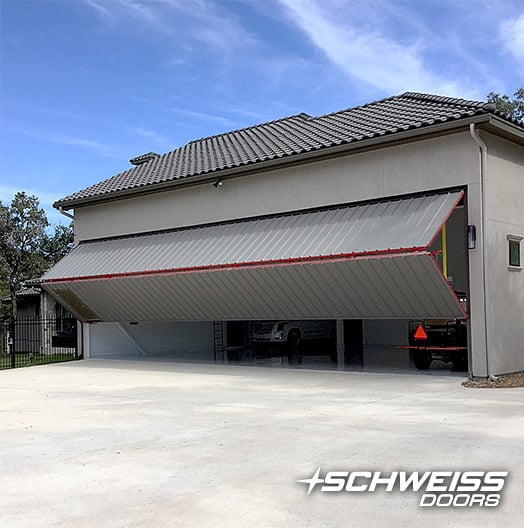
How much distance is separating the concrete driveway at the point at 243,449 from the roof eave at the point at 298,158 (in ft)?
17.3

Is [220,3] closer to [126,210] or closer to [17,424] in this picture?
[126,210]

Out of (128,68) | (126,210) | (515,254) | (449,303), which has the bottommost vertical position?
(449,303)

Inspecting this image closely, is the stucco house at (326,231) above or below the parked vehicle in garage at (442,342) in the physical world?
above

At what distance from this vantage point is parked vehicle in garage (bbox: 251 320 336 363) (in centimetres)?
2545

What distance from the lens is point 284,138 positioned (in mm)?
20438

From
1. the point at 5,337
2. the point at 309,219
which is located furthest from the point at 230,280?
the point at 5,337

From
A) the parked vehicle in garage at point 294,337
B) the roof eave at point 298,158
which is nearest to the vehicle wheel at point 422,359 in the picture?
the roof eave at point 298,158

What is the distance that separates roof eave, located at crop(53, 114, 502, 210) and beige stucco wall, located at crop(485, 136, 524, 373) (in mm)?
741

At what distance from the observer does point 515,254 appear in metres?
15.8

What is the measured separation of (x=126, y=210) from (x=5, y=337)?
1099 centimetres

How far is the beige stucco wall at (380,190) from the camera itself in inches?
577

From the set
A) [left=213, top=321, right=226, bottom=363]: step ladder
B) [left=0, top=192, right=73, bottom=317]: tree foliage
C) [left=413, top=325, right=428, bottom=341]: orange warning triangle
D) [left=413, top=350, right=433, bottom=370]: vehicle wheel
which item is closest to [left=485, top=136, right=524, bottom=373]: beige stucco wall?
[left=413, top=325, right=428, bottom=341]: orange warning triangle

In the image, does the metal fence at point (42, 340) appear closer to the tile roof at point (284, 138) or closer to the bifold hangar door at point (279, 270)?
the bifold hangar door at point (279, 270)

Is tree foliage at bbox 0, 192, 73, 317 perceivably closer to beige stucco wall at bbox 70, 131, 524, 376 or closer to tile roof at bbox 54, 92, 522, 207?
tile roof at bbox 54, 92, 522, 207
